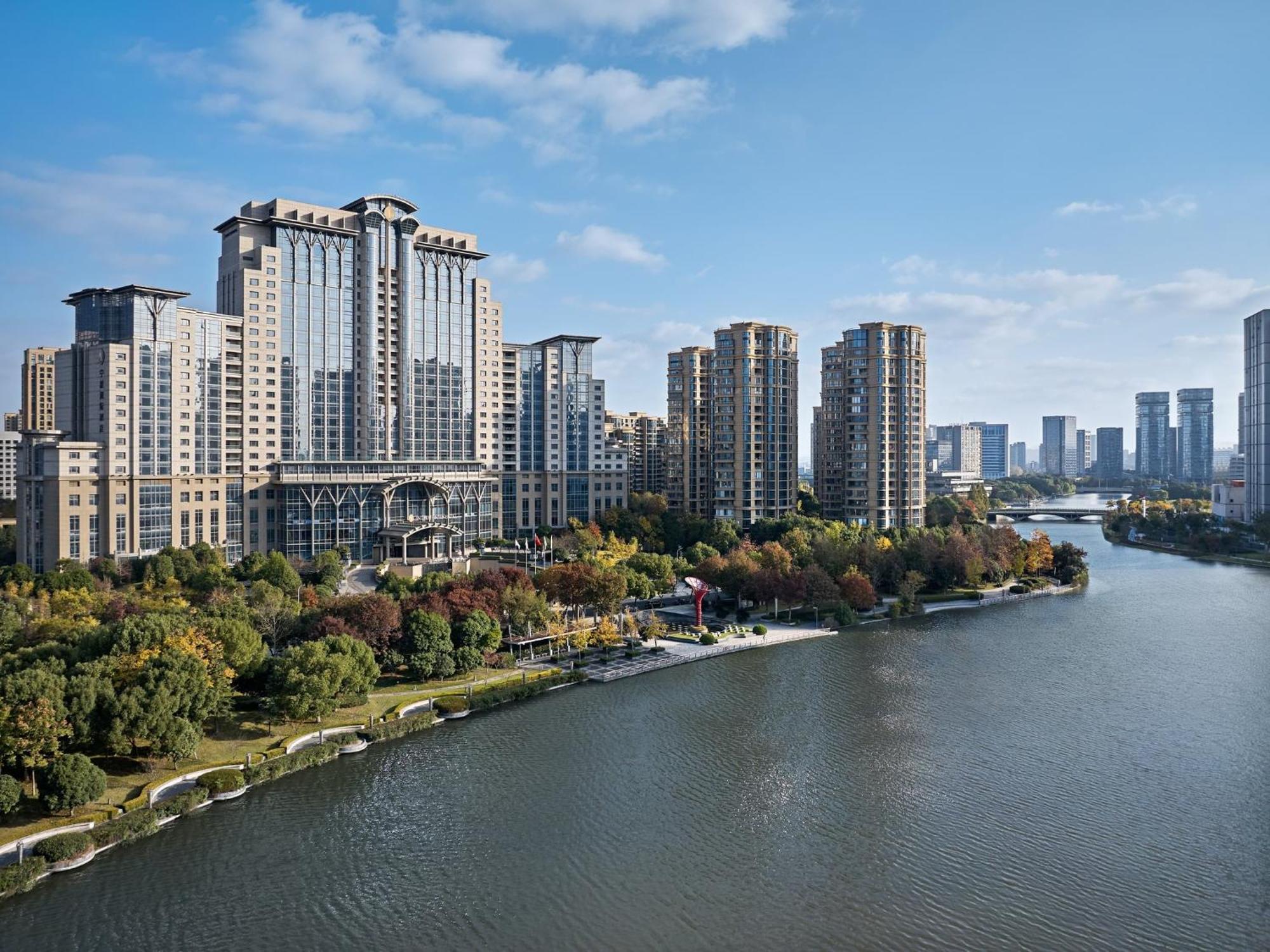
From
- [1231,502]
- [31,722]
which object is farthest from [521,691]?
[1231,502]

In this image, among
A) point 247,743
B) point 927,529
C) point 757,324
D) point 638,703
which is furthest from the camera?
point 757,324

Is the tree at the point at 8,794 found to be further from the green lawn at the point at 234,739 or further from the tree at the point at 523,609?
the tree at the point at 523,609

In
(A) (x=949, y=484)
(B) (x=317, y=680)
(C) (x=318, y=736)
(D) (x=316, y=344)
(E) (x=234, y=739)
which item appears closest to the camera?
(E) (x=234, y=739)

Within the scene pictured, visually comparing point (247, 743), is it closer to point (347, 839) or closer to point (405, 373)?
point (347, 839)

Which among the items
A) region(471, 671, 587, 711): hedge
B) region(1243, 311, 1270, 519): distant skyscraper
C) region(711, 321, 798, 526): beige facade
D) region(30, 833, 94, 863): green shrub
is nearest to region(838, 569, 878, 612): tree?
region(471, 671, 587, 711): hedge

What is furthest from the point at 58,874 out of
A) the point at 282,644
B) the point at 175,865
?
the point at 282,644

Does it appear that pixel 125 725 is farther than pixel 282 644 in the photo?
No

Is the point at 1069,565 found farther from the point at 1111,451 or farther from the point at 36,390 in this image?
the point at 1111,451

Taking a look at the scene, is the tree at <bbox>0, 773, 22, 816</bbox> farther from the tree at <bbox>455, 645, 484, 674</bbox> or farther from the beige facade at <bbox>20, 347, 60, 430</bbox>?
the beige facade at <bbox>20, 347, 60, 430</bbox>
